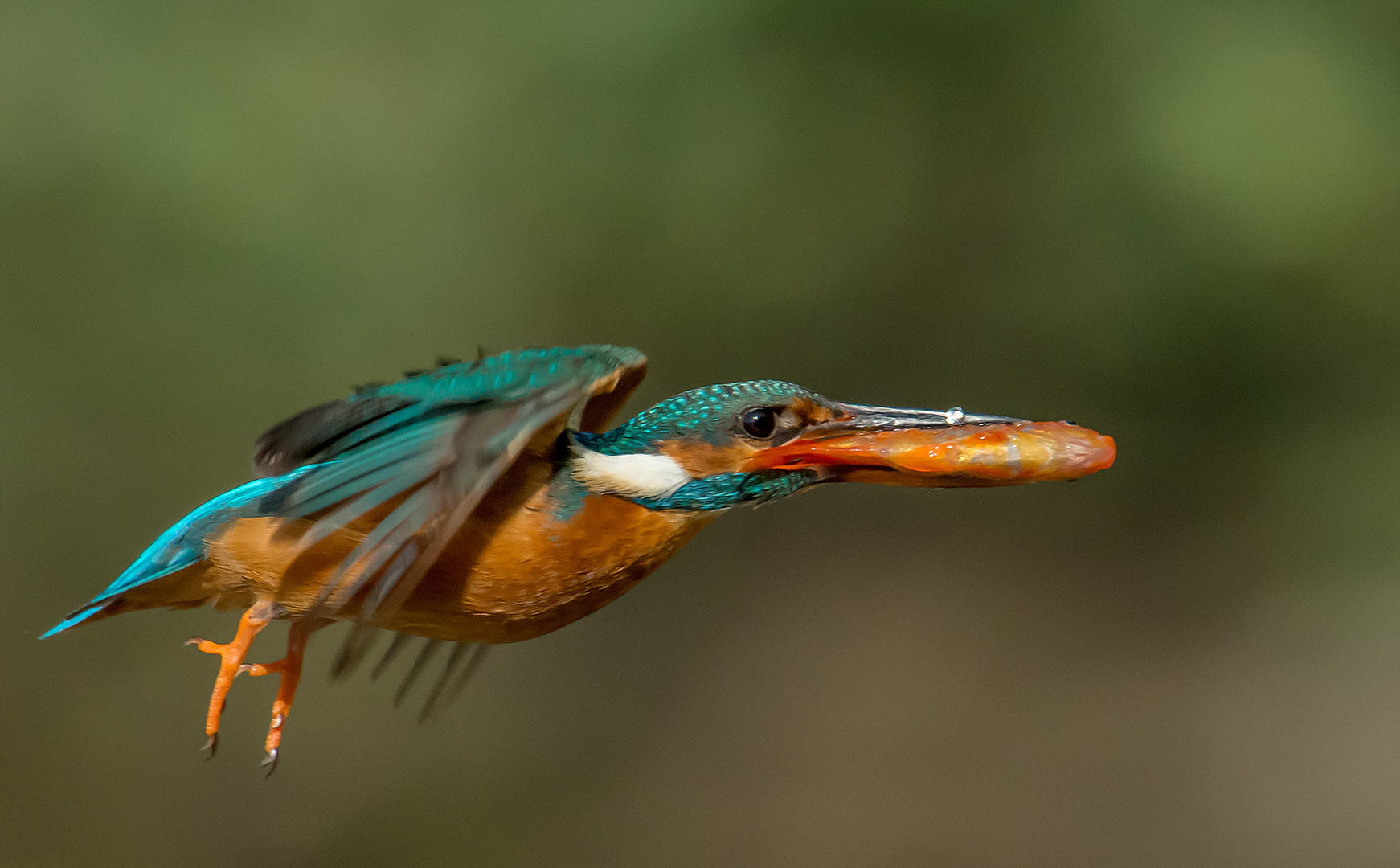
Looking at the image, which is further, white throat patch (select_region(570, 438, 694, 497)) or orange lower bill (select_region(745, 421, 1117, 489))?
white throat patch (select_region(570, 438, 694, 497))

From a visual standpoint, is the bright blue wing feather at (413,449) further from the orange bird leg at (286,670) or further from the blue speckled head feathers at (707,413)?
the orange bird leg at (286,670)

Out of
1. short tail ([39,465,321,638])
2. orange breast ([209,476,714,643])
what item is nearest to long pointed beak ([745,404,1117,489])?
orange breast ([209,476,714,643])

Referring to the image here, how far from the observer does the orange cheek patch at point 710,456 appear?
1374 millimetres

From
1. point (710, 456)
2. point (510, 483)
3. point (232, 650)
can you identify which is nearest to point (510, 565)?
point (510, 483)

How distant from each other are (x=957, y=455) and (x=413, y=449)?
23.8 inches

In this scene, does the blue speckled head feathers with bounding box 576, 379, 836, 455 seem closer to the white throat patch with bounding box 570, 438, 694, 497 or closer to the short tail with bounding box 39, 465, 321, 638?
the white throat patch with bounding box 570, 438, 694, 497

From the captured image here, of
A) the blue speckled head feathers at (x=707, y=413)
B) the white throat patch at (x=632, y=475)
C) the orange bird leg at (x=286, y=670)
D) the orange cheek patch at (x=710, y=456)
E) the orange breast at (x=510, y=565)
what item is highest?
the blue speckled head feathers at (x=707, y=413)

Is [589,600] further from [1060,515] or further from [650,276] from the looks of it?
[1060,515]

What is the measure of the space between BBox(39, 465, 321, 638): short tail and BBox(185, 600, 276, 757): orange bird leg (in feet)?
0.35

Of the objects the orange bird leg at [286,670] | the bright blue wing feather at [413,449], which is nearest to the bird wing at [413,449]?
the bright blue wing feather at [413,449]

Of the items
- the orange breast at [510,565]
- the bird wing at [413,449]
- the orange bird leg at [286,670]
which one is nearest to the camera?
the bird wing at [413,449]

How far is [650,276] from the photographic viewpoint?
11.2ft

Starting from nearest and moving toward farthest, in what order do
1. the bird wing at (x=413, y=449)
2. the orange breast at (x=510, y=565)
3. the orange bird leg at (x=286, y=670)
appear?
the bird wing at (x=413, y=449)
the orange breast at (x=510, y=565)
the orange bird leg at (x=286, y=670)

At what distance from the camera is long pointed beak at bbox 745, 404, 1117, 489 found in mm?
1202
